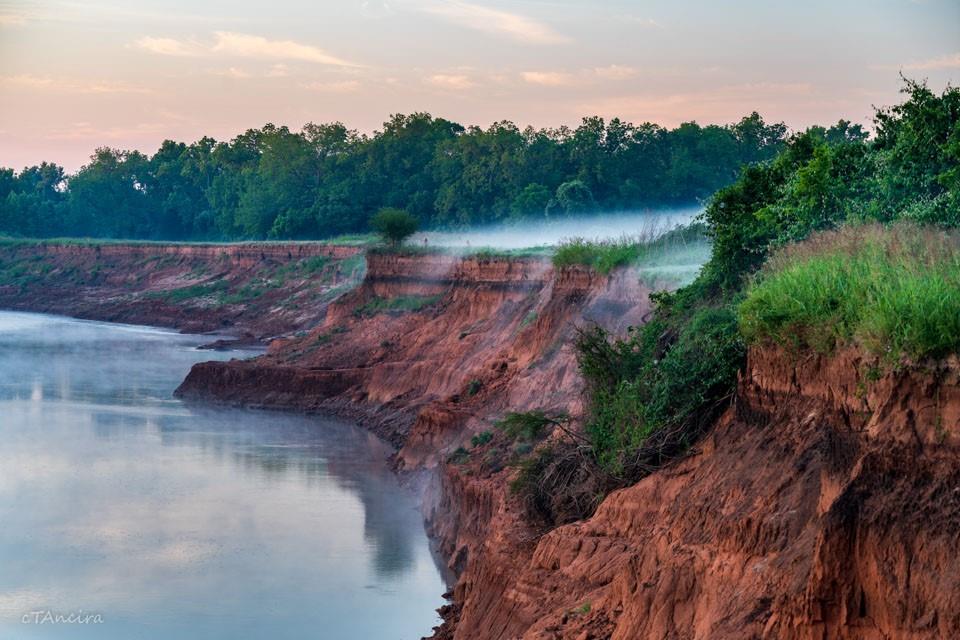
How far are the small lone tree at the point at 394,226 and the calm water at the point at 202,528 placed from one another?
1696 cm

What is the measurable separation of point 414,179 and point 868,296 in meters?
90.6

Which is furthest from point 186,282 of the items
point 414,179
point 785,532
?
point 785,532

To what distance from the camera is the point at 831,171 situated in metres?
20.4

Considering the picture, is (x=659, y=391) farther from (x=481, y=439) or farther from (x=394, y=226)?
(x=394, y=226)

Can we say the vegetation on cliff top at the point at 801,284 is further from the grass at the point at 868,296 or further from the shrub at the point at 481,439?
the shrub at the point at 481,439

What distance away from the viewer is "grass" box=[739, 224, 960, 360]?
33.5ft

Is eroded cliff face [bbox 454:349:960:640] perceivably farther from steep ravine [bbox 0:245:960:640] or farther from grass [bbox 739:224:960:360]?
grass [bbox 739:224:960:360]

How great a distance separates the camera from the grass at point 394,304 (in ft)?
163

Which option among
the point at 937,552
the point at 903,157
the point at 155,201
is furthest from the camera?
the point at 155,201

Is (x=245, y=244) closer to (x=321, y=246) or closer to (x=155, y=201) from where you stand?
(x=321, y=246)

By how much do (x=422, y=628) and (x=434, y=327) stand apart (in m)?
26.6

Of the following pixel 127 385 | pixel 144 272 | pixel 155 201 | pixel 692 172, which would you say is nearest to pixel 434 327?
pixel 127 385

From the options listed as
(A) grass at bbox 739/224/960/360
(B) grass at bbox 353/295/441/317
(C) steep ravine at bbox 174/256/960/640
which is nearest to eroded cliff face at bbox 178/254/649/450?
(B) grass at bbox 353/295/441/317

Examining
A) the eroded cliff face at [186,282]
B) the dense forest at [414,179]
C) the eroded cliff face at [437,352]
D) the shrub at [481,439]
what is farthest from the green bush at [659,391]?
the dense forest at [414,179]
